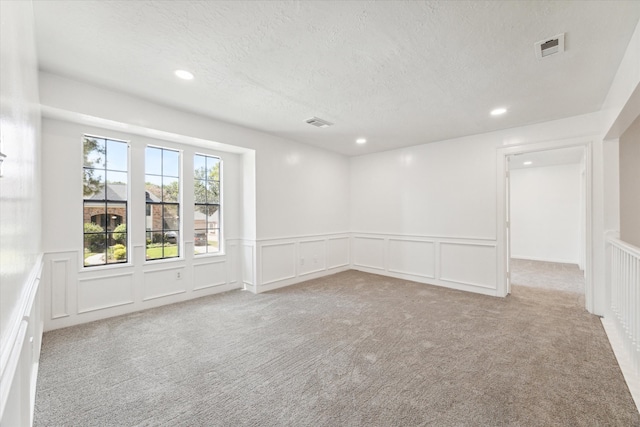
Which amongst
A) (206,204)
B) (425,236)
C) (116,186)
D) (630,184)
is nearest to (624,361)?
(630,184)

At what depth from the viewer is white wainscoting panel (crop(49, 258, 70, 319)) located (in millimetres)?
3080

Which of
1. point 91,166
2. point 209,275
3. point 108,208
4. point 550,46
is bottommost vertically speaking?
point 209,275

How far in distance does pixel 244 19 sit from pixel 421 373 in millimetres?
2983

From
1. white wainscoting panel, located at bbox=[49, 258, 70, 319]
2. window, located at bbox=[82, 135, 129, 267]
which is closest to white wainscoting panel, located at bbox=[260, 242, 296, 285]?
window, located at bbox=[82, 135, 129, 267]

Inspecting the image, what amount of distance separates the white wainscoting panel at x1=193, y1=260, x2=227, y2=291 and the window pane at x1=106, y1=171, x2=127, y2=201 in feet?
4.58

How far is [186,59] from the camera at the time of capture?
244 cm

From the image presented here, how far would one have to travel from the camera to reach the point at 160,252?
13.0 feet

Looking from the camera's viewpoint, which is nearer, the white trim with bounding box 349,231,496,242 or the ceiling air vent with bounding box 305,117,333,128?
the ceiling air vent with bounding box 305,117,333,128

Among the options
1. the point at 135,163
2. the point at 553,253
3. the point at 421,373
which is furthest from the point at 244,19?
the point at 553,253

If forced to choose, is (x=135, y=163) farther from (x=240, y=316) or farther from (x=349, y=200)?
(x=349, y=200)

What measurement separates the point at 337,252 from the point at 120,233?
12.7 feet

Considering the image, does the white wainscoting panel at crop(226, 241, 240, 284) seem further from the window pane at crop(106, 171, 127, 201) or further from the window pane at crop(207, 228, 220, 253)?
the window pane at crop(106, 171, 127, 201)

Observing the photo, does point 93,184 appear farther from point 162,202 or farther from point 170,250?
point 170,250

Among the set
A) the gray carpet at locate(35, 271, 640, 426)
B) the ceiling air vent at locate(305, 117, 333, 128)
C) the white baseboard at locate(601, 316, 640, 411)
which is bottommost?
the gray carpet at locate(35, 271, 640, 426)
